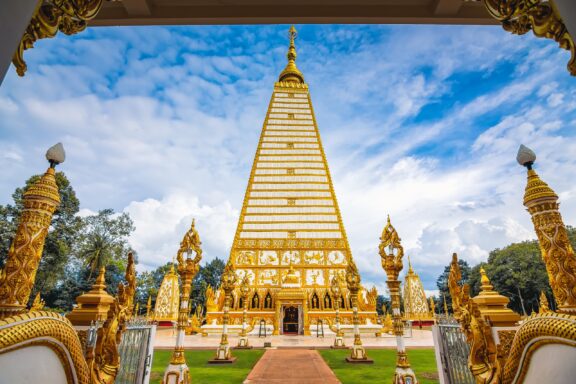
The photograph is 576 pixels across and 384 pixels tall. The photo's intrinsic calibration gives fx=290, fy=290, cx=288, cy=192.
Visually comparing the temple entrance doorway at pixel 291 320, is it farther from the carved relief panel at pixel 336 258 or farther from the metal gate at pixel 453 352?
the metal gate at pixel 453 352

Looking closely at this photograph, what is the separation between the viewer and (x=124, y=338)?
4059 millimetres

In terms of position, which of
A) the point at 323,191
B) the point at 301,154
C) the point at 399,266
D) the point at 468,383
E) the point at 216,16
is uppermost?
the point at 301,154

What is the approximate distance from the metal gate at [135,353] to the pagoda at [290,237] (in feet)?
48.8

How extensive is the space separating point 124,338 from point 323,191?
25.5m

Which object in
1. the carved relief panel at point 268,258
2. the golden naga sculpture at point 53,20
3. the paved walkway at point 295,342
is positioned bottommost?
the paved walkway at point 295,342

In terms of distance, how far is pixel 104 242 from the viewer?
2884 cm

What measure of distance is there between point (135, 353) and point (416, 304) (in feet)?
78.0

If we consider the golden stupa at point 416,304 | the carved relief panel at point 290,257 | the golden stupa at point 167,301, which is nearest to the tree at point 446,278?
the golden stupa at point 416,304

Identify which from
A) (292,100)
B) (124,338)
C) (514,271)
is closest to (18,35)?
(124,338)

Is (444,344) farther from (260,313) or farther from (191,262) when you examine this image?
(260,313)

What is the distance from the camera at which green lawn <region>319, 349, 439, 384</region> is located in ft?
22.2

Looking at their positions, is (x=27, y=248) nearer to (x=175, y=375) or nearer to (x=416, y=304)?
(x=175, y=375)

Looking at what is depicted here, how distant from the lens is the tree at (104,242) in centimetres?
2727

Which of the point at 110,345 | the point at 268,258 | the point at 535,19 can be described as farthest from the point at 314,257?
the point at 535,19
